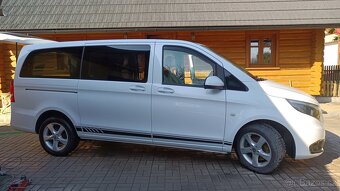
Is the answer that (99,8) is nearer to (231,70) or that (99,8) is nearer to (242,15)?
(242,15)

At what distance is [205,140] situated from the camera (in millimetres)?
4945

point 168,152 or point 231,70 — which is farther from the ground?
point 231,70

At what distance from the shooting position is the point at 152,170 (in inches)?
196

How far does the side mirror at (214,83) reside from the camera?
15.6 feet

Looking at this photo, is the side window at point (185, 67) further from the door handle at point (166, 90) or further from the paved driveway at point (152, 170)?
the paved driveway at point (152, 170)

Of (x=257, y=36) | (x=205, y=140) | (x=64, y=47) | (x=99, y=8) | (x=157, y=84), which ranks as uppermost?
(x=99, y=8)

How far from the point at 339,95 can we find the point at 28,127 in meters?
10.7

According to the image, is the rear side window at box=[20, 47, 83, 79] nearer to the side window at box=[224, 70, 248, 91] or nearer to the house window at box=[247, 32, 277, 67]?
the side window at box=[224, 70, 248, 91]

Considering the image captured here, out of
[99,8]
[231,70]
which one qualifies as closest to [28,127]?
[231,70]

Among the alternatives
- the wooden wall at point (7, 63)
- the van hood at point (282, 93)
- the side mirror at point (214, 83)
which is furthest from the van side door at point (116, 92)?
the wooden wall at point (7, 63)

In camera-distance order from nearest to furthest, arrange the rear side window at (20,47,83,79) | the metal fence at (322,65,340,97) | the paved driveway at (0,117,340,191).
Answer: the paved driveway at (0,117,340,191), the rear side window at (20,47,83,79), the metal fence at (322,65,340,97)

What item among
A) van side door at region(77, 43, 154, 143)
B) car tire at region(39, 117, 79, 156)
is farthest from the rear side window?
car tire at region(39, 117, 79, 156)

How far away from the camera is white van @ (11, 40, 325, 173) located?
4.72m

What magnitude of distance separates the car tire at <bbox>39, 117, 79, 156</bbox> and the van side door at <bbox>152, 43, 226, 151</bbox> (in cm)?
157
